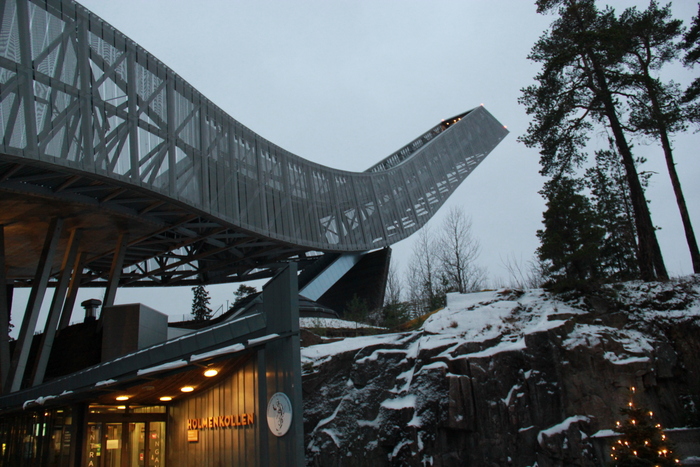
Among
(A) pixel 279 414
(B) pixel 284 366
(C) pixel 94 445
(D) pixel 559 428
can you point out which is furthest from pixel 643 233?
(C) pixel 94 445

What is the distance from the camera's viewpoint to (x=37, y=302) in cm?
2214

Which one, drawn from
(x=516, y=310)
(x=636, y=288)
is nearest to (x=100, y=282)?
(x=516, y=310)

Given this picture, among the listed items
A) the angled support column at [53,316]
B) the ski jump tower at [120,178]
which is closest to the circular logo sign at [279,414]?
the ski jump tower at [120,178]

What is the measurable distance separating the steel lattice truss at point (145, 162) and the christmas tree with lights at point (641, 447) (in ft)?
57.7

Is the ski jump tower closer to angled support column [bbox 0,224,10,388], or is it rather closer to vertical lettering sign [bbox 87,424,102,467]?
angled support column [bbox 0,224,10,388]

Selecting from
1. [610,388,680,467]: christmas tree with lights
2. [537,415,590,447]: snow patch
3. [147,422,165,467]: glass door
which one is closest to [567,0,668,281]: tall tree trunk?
[537,415,590,447]: snow patch

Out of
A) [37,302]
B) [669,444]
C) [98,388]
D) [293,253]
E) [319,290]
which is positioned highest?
[293,253]

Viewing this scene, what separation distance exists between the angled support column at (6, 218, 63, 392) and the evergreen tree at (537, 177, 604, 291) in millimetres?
18959

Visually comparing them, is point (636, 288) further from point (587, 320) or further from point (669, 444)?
point (669, 444)

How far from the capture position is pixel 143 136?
877 inches

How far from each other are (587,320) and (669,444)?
18.0ft

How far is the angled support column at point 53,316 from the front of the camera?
21906 mm

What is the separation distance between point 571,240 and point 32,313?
20515mm

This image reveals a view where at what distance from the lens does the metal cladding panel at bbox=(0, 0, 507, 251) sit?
58.5ft
